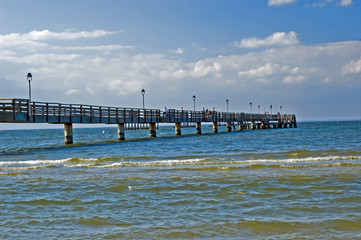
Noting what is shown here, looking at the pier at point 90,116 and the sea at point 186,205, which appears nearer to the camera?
the sea at point 186,205

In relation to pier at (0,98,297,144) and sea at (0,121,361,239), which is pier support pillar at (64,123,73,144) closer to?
pier at (0,98,297,144)

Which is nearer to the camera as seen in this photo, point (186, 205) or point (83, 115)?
point (186, 205)

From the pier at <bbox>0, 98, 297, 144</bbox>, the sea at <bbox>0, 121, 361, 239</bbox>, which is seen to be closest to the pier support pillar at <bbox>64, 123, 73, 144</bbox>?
the pier at <bbox>0, 98, 297, 144</bbox>

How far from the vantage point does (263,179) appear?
10.1 m

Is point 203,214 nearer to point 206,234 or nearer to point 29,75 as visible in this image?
point 206,234

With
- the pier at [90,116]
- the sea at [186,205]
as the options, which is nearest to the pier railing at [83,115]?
the pier at [90,116]

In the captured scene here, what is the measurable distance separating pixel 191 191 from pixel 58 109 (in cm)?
2375

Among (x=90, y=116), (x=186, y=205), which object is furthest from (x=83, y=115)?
(x=186, y=205)

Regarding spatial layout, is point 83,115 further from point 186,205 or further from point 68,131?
point 186,205

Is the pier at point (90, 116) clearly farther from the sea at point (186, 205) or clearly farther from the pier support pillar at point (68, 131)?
the sea at point (186, 205)

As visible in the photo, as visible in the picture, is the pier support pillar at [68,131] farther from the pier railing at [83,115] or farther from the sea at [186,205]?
the sea at [186,205]

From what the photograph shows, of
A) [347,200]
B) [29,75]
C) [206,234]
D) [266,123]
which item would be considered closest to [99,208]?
[206,234]

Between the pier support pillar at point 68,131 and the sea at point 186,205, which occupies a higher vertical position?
the pier support pillar at point 68,131

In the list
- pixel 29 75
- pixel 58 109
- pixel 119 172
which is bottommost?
pixel 119 172
